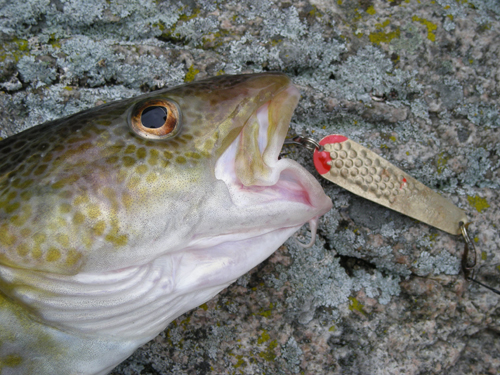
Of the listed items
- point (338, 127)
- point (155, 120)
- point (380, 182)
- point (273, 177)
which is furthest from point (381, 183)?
point (155, 120)

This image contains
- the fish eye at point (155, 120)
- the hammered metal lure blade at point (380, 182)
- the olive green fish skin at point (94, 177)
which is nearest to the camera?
the olive green fish skin at point (94, 177)

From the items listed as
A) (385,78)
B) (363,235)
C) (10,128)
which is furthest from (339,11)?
(10,128)

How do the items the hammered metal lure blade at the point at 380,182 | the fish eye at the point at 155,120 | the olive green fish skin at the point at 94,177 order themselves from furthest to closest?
1. the hammered metal lure blade at the point at 380,182
2. the fish eye at the point at 155,120
3. the olive green fish skin at the point at 94,177

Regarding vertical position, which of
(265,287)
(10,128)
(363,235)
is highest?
(10,128)

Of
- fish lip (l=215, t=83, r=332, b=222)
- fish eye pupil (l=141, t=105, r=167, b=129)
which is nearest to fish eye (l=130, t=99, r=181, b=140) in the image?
fish eye pupil (l=141, t=105, r=167, b=129)

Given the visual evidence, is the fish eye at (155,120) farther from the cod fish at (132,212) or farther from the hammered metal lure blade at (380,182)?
the hammered metal lure blade at (380,182)

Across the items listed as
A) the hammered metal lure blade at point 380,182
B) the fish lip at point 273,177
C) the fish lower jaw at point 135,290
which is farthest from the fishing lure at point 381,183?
the fish lower jaw at point 135,290

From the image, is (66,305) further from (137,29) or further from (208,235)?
(137,29)
